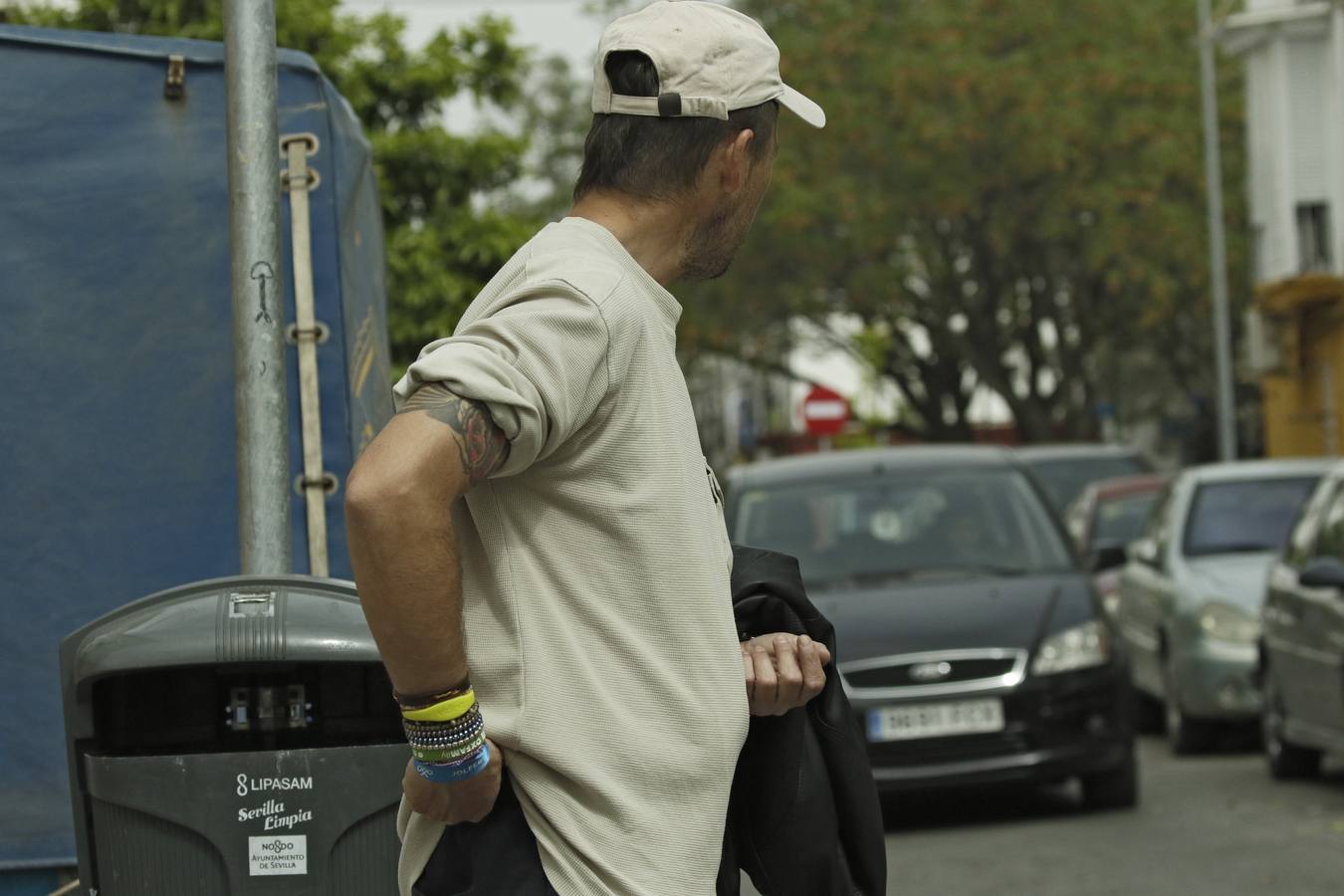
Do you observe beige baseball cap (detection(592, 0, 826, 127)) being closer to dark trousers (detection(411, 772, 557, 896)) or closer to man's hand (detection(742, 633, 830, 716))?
man's hand (detection(742, 633, 830, 716))

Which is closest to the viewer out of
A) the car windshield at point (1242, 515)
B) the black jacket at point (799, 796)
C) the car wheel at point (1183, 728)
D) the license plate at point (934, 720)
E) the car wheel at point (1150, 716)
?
the black jacket at point (799, 796)

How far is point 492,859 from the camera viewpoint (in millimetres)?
2830

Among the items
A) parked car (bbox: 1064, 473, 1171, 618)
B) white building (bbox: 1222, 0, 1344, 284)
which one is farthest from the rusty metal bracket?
white building (bbox: 1222, 0, 1344, 284)

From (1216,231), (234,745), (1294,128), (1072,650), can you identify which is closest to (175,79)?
(234,745)

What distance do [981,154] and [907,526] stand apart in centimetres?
2701

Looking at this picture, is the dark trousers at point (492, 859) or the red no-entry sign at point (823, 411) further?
the red no-entry sign at point (823, 411)

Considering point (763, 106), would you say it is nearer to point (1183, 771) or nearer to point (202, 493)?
point (202, 493)

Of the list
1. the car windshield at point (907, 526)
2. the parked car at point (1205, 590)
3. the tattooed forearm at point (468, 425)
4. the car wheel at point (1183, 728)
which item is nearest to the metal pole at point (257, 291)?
the tattooed forearm at point (468, 425)

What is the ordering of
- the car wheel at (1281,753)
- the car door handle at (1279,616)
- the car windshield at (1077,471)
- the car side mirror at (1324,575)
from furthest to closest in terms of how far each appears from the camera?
the car windshield at (1077,471) < the car wheel at (1281,753) < the car door handle at (1279,616) < the car side mirror at (1324,575)

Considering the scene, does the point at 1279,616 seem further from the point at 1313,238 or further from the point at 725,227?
the point at 1313,238

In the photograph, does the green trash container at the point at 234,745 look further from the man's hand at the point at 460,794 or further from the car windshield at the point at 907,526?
the car windshield at the point at 907,526

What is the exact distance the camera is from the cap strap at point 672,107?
116 inches

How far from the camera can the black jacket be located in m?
3.08

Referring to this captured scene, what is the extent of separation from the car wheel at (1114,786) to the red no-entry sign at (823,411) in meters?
Result: 24.5
